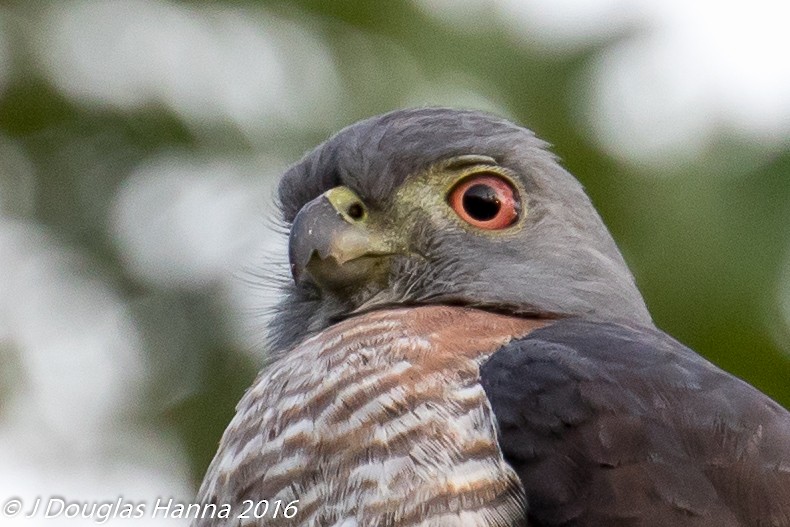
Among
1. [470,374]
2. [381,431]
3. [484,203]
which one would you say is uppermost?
[484,203]

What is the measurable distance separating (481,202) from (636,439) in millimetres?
1458

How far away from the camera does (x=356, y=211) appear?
15.7ft

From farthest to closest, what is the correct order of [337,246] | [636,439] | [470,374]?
[337,246]
[470,374]
[636,439]

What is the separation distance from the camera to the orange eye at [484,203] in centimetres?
473

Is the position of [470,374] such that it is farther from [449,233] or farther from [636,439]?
[449,233]

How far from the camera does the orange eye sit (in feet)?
15.5

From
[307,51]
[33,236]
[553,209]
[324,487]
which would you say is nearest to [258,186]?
[307,51]

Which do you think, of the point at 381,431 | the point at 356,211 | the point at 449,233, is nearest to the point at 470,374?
the point at 381,431

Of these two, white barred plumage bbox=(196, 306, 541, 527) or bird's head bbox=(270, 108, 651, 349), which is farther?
bird's head bbox=(270, 108, 651, 349)

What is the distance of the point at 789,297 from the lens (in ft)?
24.7

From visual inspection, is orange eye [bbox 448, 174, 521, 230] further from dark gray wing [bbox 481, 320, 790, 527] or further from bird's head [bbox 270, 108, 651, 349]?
dark gray wing [bbox 481, 320, 790, 527]

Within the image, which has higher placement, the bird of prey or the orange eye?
the orange eye

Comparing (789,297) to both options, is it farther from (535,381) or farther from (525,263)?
(535,381)

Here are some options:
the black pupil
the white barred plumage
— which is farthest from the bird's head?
the white barred plumage
